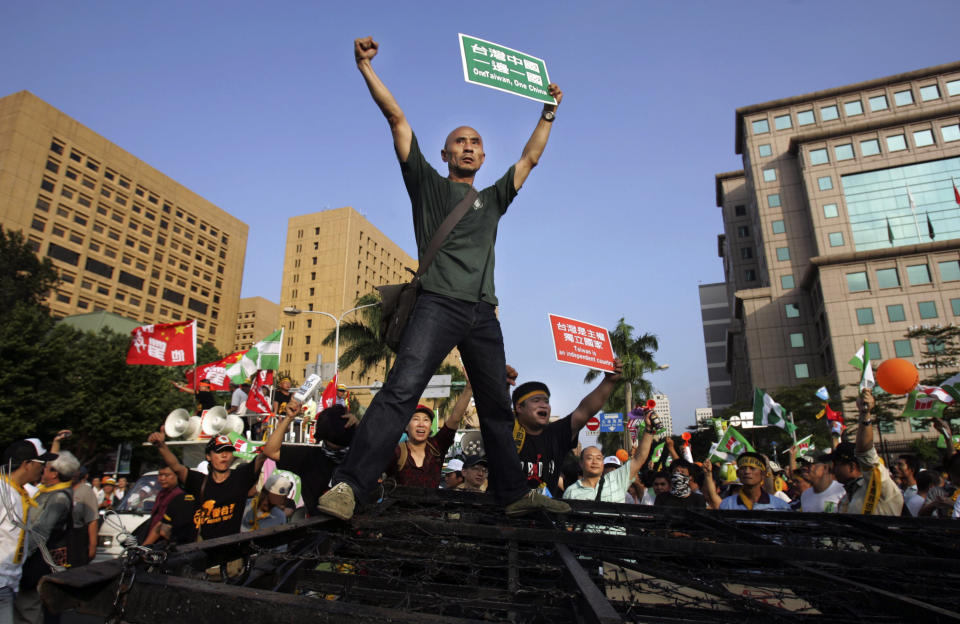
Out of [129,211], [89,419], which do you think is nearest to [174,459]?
[89,419]

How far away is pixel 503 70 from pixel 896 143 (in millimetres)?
→ 68762

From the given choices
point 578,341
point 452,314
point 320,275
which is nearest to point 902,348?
point 578,341

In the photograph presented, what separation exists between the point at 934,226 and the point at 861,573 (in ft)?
218

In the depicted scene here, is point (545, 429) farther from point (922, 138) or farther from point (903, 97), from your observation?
point (903, 97)

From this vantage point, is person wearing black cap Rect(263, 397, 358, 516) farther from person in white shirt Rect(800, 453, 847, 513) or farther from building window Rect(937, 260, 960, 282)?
building window Rect(937, 260, 960, 282)

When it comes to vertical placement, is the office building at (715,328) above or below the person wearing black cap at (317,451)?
above

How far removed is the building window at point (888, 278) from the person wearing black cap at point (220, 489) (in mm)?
59814

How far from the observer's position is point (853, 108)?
60.2 m

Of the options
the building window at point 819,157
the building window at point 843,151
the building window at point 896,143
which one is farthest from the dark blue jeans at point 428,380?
the building window at point 896,143

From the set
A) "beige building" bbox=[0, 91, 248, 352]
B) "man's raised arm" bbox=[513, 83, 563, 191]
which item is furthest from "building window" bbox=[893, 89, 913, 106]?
"beige building" bbox=[0, 91, 248, 352]

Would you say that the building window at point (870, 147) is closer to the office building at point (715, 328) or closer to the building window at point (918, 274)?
the building window at point (918, 274)

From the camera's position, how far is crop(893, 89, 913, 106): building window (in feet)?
191

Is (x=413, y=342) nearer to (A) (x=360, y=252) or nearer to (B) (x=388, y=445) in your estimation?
(B) (x=388, y=445)

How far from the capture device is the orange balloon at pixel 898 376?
636 centimetres
